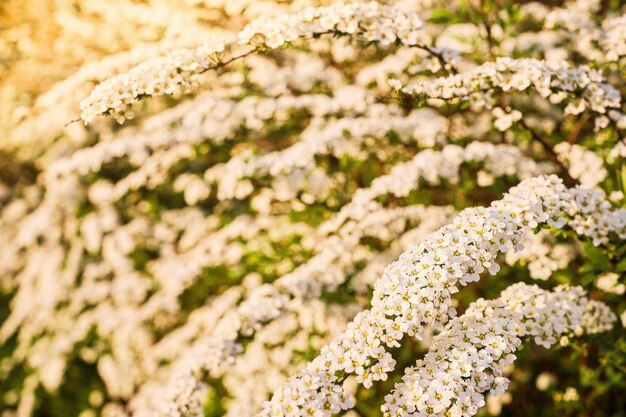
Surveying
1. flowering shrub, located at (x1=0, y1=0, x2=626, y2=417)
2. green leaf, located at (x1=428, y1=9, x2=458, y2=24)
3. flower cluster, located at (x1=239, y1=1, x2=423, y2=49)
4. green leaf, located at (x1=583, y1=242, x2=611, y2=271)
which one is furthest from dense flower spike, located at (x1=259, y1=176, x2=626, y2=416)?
green leaf, located at (x1=428, y1=9, x2=458, y2=24)

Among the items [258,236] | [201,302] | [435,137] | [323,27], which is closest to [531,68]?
[323,27]

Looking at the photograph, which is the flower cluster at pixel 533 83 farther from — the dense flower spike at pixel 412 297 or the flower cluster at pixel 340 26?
the dense flower spike at pixel 412 297

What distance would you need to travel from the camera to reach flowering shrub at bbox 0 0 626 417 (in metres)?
1.98

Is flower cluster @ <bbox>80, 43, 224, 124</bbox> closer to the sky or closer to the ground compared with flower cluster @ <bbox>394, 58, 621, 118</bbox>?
closer to the sky

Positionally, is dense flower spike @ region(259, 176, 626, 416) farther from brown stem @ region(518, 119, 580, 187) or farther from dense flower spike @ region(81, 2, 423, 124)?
dense flower spike @ region(81, 2, 423, 124)

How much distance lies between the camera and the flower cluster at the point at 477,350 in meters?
1.77

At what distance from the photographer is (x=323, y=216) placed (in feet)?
13.0

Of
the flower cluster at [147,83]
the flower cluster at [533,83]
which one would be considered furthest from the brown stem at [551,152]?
the flower cluster at [147,83]

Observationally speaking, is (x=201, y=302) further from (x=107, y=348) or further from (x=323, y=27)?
(x=323, y=27)

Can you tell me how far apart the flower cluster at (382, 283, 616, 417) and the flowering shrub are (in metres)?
0.01

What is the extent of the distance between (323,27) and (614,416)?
3.19 metres

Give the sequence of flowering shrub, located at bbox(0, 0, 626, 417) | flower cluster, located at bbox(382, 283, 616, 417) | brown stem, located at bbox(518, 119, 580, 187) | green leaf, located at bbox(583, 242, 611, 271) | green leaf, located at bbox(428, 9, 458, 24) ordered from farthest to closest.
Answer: green leaf, located at bbox(428, 9, 458, 24)
brown stem, located at bbox(518, 119, 580, 187)
green leaf, located at bbox(583, 242, 611, 271)
flowering shrub, located at bbox(0, 0, 626, 417)
flower cluster, located at bbox(382, 283, 616, 417)

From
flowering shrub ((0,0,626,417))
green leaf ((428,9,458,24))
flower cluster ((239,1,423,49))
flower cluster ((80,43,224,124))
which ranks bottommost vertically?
flowering shrub ((0,0,626,417))

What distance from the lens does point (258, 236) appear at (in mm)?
4227
